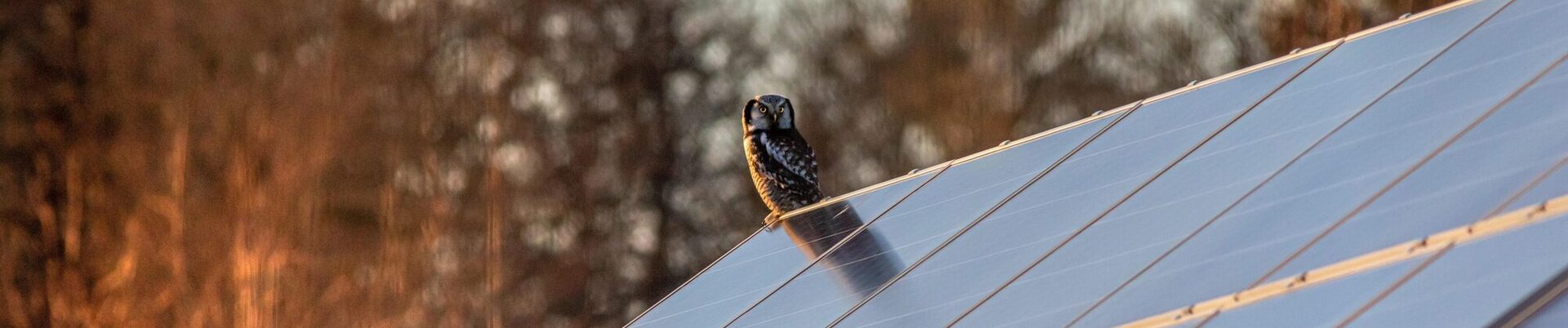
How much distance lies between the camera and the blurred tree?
76.2 feet

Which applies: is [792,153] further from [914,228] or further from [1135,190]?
[1135,190]

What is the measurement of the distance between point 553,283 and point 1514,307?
22024mm

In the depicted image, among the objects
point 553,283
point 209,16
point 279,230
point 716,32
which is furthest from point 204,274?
point 716,32

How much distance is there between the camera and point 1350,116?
4426 mm

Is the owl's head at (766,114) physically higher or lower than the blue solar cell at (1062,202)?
lower

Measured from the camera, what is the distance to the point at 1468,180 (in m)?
3.49

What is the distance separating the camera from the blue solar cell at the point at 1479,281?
2771 millimetres

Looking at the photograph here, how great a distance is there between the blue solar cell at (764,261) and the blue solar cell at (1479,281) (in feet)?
8.64

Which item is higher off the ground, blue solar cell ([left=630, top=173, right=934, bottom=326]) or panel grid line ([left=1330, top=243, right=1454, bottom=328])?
panel grid line ([left=1330, top=243, right=1454, bottom=328])

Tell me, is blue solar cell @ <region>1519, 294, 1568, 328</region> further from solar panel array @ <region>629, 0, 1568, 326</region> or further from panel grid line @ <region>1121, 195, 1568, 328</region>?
panel grid line @ <region>1121, 195, 1568, 328</region>

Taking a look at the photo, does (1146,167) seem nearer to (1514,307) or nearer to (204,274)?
(1514,307)

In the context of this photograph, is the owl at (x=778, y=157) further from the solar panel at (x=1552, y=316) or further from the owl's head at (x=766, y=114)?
the solar panel at (x=1552, y=316)

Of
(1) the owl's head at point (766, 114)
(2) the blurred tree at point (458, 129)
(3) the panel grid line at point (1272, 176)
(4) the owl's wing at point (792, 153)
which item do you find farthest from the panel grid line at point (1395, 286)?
(2) the blurred tree at point (458, 129)

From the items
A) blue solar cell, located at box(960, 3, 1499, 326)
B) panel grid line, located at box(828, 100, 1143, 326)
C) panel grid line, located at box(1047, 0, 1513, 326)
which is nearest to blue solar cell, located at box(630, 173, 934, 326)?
panel grid line, located at box(828, 100, 1143, 326)
